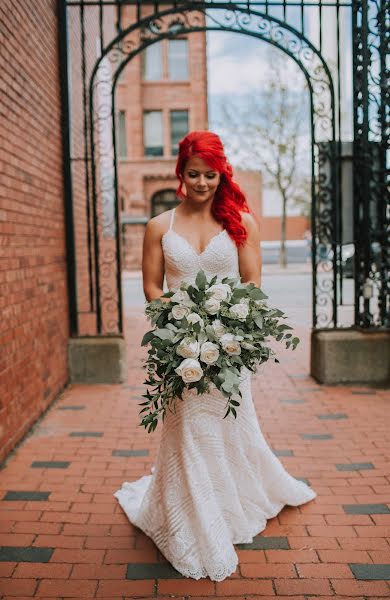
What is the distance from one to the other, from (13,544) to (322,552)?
5.44 feet

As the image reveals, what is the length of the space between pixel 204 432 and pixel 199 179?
1.30 meters

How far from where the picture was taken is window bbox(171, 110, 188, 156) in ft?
96.5

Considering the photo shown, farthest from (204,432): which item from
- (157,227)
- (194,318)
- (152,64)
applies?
(152,64)

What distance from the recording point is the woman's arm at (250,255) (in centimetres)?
323

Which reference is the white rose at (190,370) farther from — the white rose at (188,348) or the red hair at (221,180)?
the red hair at (221,180)

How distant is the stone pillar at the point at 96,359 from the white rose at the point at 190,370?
416 cm

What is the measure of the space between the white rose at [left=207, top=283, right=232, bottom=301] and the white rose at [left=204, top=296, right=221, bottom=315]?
26 millimetres

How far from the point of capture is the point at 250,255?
323 centimetres

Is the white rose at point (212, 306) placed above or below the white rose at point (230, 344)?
above

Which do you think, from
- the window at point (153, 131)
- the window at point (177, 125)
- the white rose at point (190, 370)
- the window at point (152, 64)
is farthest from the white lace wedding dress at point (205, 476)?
the window at point (152, 64)

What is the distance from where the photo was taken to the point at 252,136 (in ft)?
91.9

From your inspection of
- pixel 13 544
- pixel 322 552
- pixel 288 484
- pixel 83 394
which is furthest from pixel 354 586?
pixel 83 394

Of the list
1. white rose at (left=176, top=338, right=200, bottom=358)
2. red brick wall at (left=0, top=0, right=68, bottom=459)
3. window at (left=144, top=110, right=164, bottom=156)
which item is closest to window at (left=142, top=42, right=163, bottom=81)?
window at (left=144, top=110, right=164, bottom=156)

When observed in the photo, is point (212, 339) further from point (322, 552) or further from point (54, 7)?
point (54, 7)
